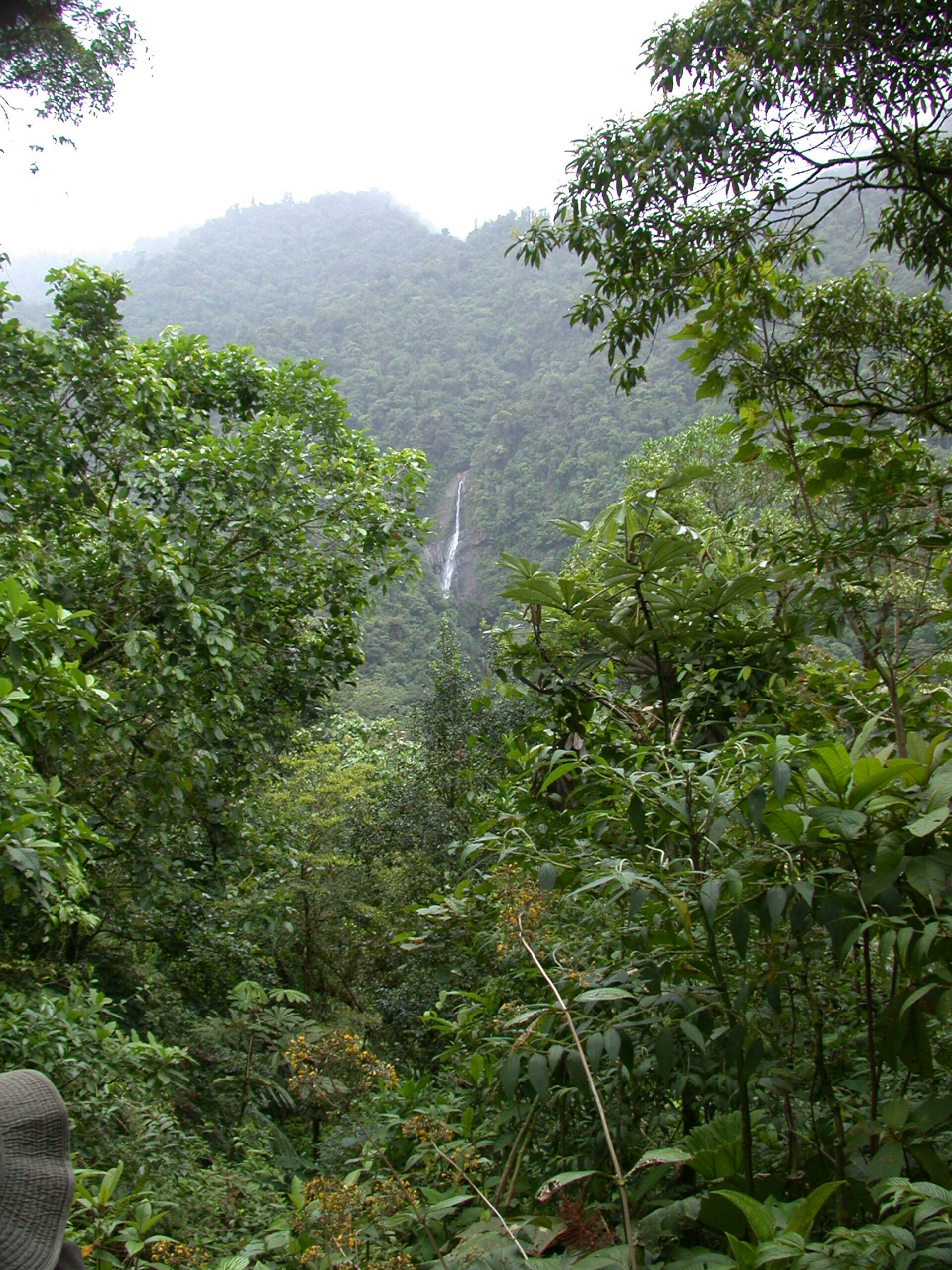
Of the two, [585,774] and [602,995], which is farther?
[585,774]

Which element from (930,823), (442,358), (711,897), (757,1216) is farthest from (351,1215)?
(442,358)

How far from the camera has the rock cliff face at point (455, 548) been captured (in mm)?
32156

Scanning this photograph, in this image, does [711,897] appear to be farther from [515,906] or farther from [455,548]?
[455,548]

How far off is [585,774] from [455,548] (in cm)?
3270

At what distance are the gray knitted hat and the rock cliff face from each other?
2815 centimetres

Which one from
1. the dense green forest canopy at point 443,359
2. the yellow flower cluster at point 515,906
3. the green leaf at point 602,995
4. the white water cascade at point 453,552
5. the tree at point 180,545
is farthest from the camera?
the white water cascade at point 453,552

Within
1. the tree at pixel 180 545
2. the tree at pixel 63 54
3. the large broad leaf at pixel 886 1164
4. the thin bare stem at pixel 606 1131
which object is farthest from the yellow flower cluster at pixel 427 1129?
the tree at pixel 180 545

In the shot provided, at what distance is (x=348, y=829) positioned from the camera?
22.2 ft

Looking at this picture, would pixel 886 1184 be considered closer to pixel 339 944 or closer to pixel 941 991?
pixel 941 991

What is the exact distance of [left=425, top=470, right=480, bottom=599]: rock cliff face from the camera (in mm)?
32156

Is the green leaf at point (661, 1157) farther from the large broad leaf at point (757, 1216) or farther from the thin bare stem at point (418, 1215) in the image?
the thin bare stem at point (418, 1215)

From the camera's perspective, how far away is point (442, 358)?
4478 cm

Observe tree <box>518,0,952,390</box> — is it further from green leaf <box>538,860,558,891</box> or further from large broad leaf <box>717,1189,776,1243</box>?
large broad leaf <box>717,1189,776,1243</box>

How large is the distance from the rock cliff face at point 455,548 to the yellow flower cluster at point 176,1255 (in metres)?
27.6
